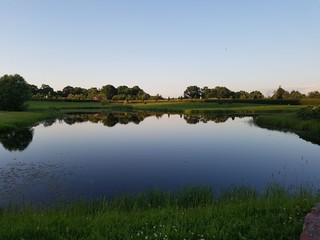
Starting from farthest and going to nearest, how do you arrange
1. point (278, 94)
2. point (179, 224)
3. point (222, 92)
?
1. point (222, 92)
2. point (278, 94)
3. point (179, 224)

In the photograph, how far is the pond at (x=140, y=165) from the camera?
16344 millimetres

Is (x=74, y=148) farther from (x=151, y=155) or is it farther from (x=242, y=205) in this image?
(x=242, y=205)

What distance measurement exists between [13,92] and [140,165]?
205 feet

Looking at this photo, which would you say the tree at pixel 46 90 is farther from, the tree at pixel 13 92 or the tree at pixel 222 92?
the tree at pixel 13 92

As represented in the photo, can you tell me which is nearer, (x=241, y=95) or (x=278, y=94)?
(x=278, y=94)

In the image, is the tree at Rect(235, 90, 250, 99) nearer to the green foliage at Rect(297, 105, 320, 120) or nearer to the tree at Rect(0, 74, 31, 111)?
the tree at Rect(0, 74, 31, 111)

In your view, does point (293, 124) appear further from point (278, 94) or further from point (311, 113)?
point (278, 94)

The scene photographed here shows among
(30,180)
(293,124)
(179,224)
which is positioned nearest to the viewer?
(179,224)

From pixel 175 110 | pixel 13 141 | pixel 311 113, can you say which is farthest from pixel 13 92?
pixel 311 113

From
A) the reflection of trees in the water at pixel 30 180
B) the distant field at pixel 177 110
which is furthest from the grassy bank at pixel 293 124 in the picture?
the reflection of trees in the water at pixel 30 180

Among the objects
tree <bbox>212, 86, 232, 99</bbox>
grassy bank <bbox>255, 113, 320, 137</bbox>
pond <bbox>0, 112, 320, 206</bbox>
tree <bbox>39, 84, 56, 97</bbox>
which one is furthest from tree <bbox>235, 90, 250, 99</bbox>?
pond <bbox>0, 112, 320, 206</bbox>

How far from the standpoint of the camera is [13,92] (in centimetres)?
7512

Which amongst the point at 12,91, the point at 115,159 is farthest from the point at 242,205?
the point at 12,91

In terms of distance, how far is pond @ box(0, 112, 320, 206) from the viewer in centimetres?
1634
